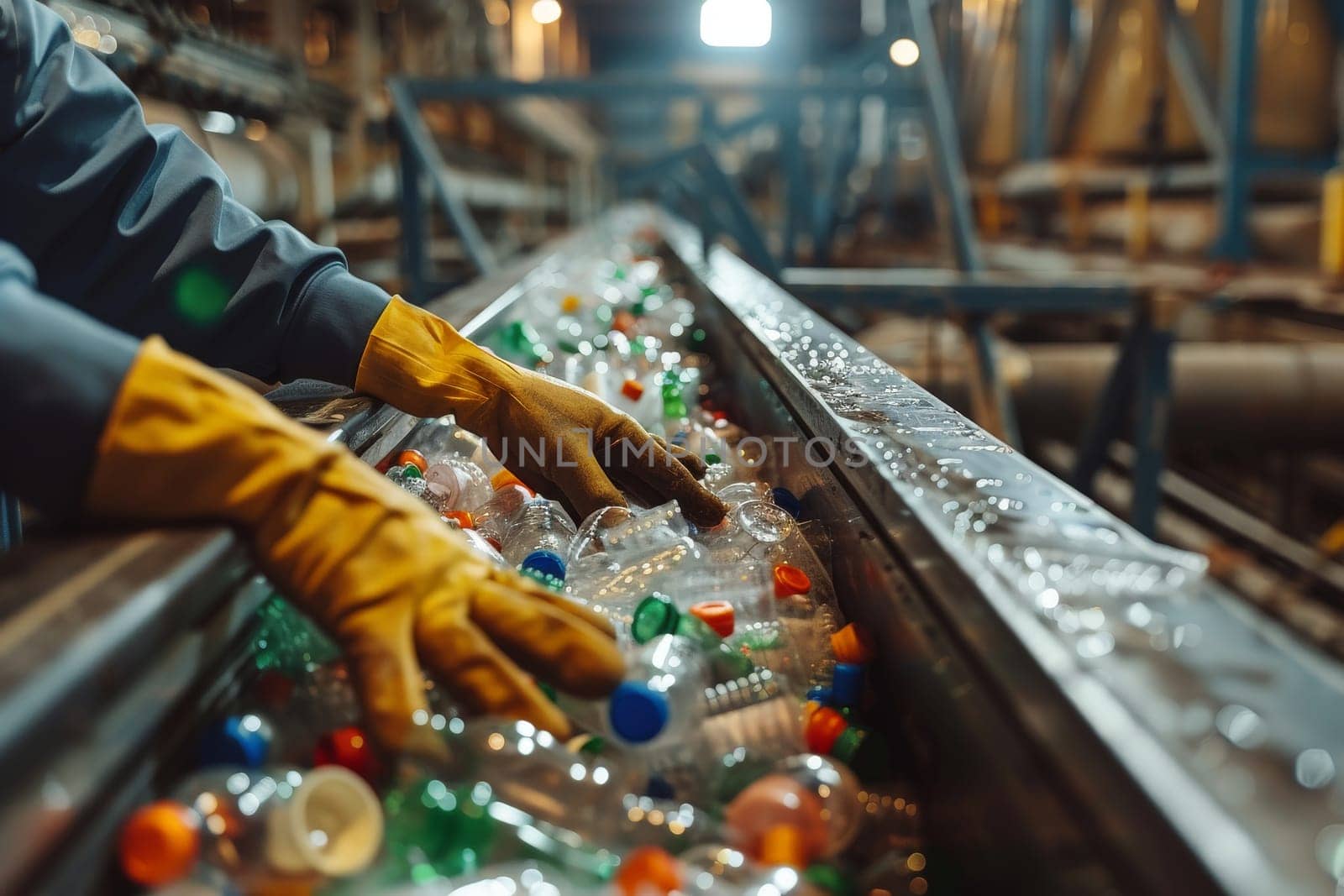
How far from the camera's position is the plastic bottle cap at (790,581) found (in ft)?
4.63

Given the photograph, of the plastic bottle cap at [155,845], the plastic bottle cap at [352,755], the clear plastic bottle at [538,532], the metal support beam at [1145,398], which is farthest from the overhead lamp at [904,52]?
the plastic bottle cap at [155,845]

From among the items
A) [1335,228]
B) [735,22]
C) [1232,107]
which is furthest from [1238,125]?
[735,22]

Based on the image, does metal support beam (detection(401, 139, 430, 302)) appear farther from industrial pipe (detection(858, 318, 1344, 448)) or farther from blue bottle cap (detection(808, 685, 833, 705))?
blue bottle cap (detection(808, 685, 833, 705))

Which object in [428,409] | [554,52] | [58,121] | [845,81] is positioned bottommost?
[428,409]

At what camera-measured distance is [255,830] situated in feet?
2.79

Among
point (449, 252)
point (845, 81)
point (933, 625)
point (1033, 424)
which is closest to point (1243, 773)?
point (933, 625)

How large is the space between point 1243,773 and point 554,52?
18181 mm

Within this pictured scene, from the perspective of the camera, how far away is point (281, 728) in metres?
1.03

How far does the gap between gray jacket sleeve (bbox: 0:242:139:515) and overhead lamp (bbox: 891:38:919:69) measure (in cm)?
506

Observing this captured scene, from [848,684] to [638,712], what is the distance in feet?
1.11

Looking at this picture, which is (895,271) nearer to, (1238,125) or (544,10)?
(1238,125)

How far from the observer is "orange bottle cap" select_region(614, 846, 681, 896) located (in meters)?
0.82

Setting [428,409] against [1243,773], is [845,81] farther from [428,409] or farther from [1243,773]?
[1243,773]

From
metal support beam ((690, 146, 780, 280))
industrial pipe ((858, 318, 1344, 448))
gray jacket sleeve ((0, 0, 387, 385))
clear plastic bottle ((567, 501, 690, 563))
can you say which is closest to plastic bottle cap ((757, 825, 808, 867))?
clear plastic bottle ((567, 501, 690, 563))
